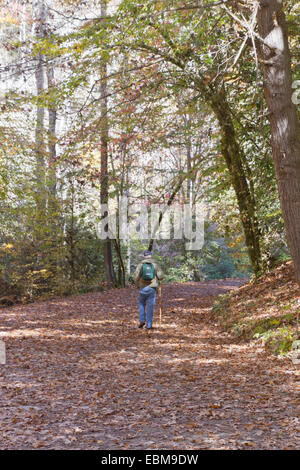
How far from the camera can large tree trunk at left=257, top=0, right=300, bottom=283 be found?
6047 mm

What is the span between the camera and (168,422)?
16.0 ft

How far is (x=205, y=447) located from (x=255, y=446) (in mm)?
441

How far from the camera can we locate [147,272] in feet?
34.2

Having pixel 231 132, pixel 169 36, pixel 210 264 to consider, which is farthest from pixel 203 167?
pixel 210 264

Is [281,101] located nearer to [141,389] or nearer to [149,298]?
[141,389]

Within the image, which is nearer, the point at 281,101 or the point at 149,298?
the point at 281,101
